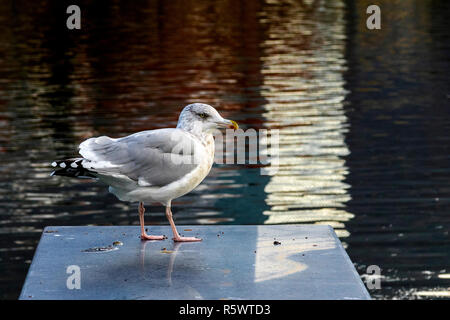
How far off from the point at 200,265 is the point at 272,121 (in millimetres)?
13997

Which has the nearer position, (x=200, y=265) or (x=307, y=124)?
(x=200, y=265)

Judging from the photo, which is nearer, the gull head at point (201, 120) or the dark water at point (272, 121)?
the gull head at point (201, 120)

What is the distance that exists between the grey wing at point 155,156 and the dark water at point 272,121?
405 cm

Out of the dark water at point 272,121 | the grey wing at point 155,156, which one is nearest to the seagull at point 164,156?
the grey wing at point 155,156

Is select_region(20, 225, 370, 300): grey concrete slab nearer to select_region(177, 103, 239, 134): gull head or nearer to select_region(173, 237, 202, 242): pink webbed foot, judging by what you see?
select_region(173, 237, 202, 242): pink webbed foot

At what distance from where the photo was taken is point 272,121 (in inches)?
789

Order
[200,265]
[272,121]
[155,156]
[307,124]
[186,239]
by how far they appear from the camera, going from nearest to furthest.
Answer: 1. [200,265]
2. [155,156]
3. [186,239]
4. [307,124]
5. [272,121]

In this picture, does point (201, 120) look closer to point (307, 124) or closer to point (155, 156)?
point (155, 156)

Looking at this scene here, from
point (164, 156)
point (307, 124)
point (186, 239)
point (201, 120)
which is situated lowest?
point (307, 124)

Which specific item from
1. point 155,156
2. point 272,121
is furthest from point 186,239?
point 272,121

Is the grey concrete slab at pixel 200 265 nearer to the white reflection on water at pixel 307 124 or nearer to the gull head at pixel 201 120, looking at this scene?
the gull head at pixel 201 120

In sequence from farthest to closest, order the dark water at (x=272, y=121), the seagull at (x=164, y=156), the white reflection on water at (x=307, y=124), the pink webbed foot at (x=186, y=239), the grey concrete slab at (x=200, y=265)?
the white reflection on water at (x=307, y=124), the dark water at (x=272, y=121), the pink webbed foot at (x=186, y=239), the seagull at (x=164, y=156), the grey concrete slab at (x=200, y=265)

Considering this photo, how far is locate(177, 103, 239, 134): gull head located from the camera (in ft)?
21.0

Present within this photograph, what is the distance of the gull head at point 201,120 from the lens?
6.40 metres
